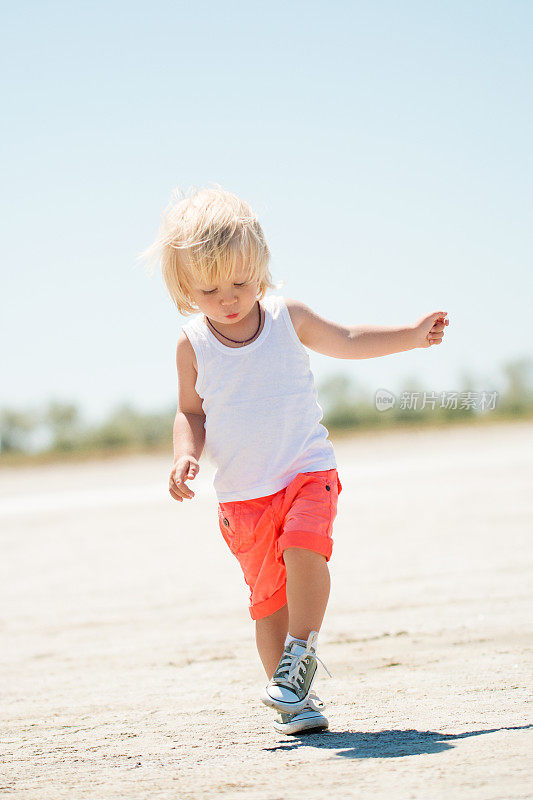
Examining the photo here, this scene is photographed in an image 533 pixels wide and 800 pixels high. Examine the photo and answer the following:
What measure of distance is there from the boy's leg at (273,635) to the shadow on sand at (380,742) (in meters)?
0.34

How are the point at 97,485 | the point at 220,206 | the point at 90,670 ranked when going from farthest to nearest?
the point at 97,485, the point at 90,670, the point at 220,206

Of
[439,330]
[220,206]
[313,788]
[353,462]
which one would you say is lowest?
[353,462]

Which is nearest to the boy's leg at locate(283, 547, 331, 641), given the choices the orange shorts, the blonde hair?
the orange shorts

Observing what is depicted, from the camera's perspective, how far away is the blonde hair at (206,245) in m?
2.54

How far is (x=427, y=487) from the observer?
9.87m

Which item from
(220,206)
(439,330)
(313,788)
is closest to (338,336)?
(439,330)

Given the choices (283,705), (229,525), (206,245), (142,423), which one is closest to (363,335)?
(206,245)

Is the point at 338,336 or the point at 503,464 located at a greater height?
the point at 338,336

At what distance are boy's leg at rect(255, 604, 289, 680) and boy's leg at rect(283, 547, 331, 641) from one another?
0.20 metres

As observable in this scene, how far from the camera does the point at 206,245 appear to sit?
8.35ft

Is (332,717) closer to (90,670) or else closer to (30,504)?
(90,670)

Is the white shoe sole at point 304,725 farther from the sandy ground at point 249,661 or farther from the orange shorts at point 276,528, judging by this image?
the orange shorts at point 276,528

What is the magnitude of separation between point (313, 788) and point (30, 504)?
995 cm

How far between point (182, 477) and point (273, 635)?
0.60 metres
